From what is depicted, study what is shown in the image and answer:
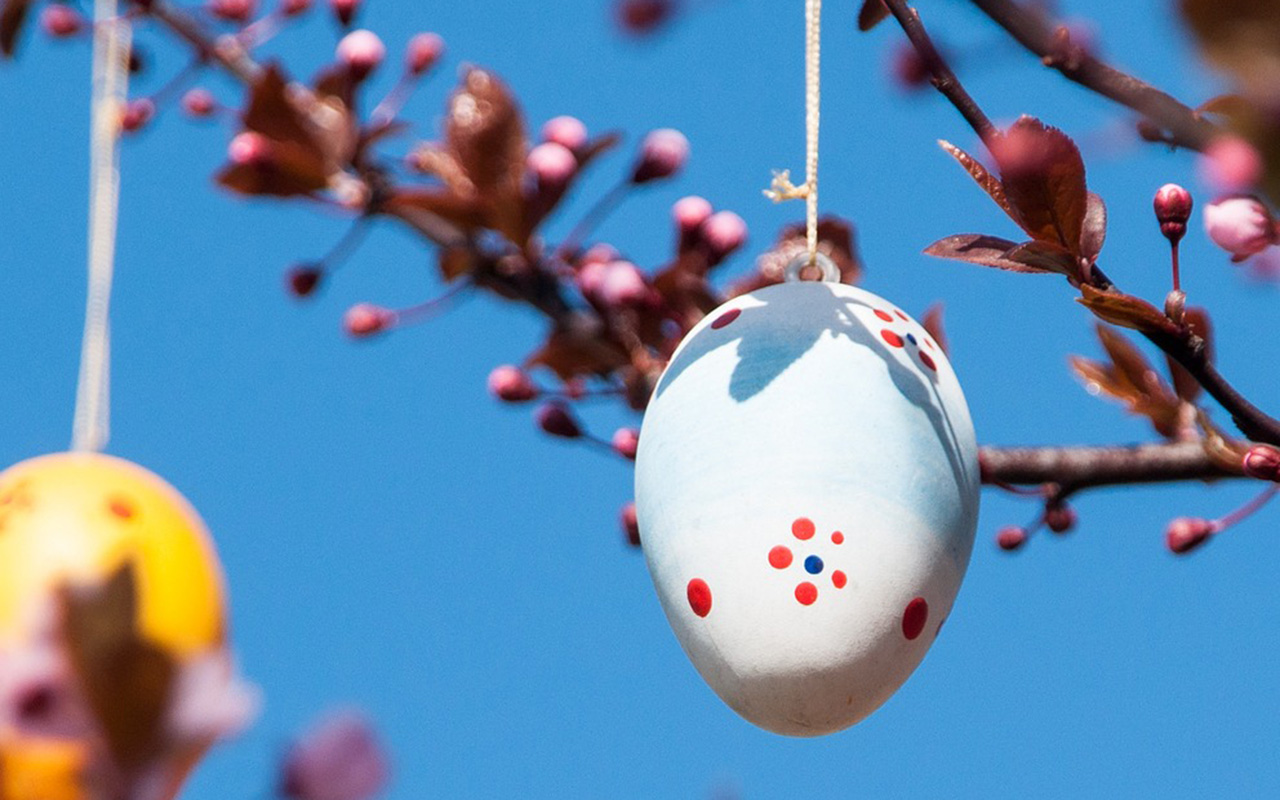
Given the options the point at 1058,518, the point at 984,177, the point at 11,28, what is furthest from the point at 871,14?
the point at 11,28

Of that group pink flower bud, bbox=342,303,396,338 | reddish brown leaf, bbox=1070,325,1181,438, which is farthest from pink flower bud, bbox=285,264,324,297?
reddish brown leaf, bbox=1070,325,1181,438

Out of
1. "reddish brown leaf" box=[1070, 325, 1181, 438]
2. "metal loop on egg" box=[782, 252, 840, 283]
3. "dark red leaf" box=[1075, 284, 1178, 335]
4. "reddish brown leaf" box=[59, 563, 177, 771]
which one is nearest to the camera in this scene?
"reddish brown leaf" box=[59, 563, 177, 771]

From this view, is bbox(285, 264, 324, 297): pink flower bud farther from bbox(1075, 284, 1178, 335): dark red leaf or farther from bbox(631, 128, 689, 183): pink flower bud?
bbox(1075, 284, 1178, 335): dark red leaf

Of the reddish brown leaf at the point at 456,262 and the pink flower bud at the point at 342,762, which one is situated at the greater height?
the pink flower bud at the point at 342,762

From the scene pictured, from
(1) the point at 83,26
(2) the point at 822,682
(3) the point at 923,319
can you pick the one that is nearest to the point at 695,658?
(2) the point at 822,682

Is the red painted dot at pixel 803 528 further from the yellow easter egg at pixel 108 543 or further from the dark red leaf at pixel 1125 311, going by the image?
the yellow easter egg at pixel 108 543

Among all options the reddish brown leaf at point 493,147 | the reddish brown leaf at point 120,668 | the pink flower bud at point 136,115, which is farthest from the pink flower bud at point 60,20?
the reddish brown leaf at point 120,668
